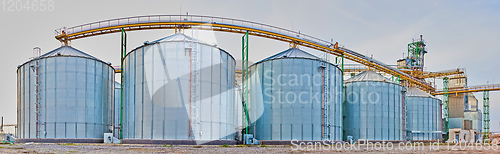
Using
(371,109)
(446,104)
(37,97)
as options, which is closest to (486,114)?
(446,104)

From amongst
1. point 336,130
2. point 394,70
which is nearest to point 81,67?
point 336,130

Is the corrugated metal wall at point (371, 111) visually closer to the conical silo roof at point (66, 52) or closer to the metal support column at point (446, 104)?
the metal support column at point (446, 104)

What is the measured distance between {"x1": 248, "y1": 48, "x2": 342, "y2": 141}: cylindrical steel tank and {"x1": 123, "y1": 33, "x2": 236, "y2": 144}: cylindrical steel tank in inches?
222

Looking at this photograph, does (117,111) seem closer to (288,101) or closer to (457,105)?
(288,101)

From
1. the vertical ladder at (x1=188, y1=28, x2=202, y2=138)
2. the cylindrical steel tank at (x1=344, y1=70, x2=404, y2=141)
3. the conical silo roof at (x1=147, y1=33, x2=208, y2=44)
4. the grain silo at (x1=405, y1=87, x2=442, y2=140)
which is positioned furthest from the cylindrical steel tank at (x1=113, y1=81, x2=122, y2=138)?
the grain silo at (x1=405, y1=87, x2=442, y2=140)

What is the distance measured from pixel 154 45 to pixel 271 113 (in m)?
14.6

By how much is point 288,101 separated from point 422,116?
30420mm

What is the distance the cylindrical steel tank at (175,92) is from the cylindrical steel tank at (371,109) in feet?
68.6

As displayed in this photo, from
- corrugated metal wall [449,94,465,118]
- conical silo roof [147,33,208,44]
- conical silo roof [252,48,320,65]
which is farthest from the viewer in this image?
corrugated metal wall [449,94,465,118]

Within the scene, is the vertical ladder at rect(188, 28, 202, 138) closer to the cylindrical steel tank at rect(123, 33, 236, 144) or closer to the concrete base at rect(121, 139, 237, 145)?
the cylindrical steel tank at rect(123, 33, 236, 144)

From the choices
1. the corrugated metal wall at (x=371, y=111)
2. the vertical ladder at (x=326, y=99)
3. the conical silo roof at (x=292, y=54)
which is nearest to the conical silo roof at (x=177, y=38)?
the conical silo roof at (x=292, y=54)

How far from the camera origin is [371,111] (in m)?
54.5

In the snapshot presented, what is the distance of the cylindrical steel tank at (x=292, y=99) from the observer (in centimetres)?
4434

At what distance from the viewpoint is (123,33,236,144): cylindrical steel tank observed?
124ft
